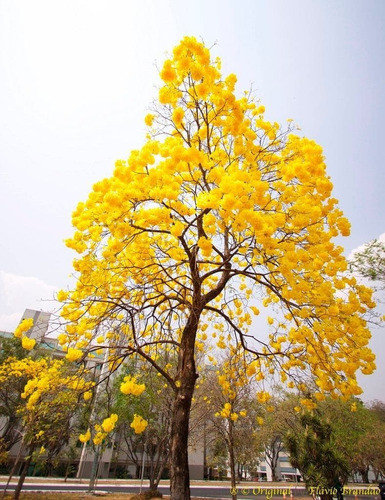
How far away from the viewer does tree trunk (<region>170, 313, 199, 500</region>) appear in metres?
3.68

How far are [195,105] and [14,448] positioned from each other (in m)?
28.8

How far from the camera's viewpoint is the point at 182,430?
391 cm

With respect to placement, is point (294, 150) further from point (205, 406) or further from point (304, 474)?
point (205, 406)

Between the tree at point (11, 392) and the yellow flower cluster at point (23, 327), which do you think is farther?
the tree at point (11, 392)

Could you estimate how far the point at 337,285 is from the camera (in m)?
4.72

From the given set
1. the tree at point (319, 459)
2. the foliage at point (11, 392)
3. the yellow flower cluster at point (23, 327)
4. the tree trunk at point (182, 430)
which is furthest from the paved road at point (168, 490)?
the yellow flower cluster at point (23, 327)

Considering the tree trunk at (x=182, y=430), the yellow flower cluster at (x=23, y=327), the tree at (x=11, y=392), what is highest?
the tree at (x=11, y=392)

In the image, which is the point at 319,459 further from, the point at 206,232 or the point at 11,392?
the point at 11,392

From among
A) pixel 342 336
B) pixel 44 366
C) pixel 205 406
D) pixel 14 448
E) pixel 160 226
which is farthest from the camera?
pixel 14 448

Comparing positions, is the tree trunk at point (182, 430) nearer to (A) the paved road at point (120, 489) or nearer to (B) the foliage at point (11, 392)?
(A) the paved road at point (120, 489)

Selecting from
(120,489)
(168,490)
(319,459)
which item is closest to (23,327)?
(319,459)

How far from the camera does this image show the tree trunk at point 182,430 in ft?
12.1

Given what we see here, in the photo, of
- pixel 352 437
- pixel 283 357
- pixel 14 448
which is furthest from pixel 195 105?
pixel 14 448

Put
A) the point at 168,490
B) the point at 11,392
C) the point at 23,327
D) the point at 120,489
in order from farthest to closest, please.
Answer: the point at 11,392 → the point at 168,490 → the point at 120,489 → the point at 23,327
